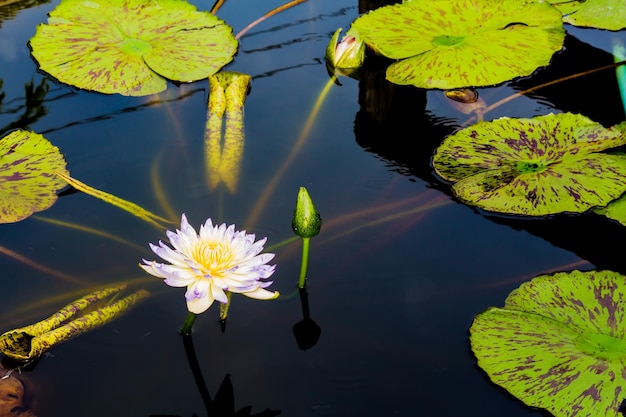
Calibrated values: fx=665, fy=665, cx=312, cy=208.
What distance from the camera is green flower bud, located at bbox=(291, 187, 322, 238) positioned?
1.86 metres

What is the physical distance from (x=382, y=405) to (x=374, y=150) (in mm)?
1186

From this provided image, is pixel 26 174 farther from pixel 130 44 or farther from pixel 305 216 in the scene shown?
pixel 305 216

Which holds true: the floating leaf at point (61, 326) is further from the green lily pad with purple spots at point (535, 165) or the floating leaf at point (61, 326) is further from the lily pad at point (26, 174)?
the green lily pad with purple spots at point (535, 165)

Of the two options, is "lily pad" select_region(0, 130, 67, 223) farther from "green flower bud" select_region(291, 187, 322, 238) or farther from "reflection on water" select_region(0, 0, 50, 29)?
"reflection on water" select_region(0, 0, 50, 29)

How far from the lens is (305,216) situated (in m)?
1.87

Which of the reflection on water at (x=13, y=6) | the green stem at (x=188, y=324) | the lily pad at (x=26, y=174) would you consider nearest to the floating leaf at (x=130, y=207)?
the lily pad at (x=26, y=174)

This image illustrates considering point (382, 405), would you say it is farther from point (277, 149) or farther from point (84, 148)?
point (84, 148)

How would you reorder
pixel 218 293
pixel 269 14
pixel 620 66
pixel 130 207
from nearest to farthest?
1. pixel 218 293
2. pixel 130 207
3. pixel 620 66
4. pixel 269 14

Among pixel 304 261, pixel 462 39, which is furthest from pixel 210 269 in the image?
pixel 462 39

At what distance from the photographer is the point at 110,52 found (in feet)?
9.63

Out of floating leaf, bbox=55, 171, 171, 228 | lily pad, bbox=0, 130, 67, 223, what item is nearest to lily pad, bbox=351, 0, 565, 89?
floating leaf, bbox=55, 171, 171, 228

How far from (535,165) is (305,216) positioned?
94 cm

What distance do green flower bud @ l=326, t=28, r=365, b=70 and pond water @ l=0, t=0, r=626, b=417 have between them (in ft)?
0.37

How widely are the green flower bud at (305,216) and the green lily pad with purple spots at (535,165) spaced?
2.21 ft
